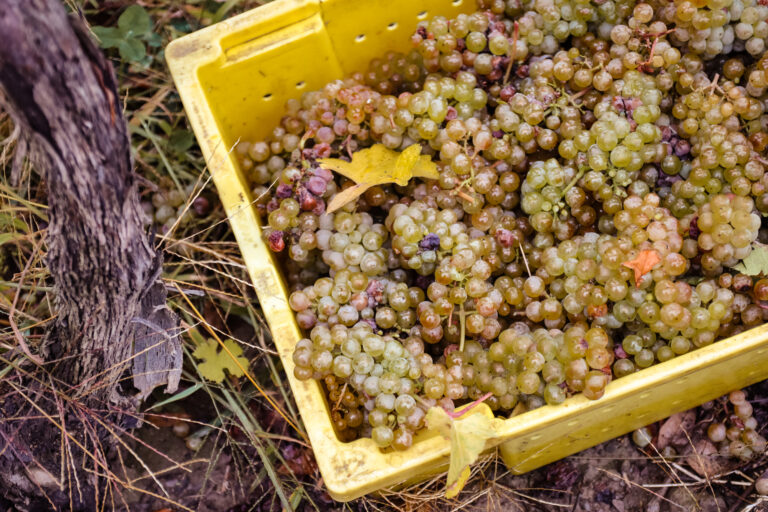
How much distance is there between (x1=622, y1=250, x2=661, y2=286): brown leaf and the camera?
1.00m

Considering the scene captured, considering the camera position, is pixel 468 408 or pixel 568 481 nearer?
pixel 468 408

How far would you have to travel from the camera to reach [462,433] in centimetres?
91

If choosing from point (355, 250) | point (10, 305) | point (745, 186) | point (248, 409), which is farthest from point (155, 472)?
point (745, 186)

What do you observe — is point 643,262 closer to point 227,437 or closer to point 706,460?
point 706,460

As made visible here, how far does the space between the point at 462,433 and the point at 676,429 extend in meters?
0.76

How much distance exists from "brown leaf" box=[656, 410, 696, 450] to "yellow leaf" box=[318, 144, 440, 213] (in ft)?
2.63

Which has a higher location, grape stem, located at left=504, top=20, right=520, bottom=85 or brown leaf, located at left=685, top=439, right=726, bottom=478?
grape stem, located at left=504, top=20, right=520, bottom=85

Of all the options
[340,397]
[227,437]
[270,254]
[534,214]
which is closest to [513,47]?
[534,214]

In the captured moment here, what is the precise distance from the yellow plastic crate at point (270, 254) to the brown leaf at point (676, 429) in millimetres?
98

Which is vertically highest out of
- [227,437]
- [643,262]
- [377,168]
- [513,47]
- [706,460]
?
[513,47]

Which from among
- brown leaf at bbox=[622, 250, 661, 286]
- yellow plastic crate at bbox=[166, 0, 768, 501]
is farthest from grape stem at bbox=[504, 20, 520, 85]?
brown leaf at bbox=[622, 250, 661, 286]

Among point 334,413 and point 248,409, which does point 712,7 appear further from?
point 248,409

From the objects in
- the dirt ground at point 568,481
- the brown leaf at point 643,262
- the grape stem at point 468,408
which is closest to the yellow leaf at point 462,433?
the grape stem at point 468,408

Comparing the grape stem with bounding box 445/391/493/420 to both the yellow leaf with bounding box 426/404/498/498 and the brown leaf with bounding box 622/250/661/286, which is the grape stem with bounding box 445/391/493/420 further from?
the brown leaf with bounding box 622/250/661/286
